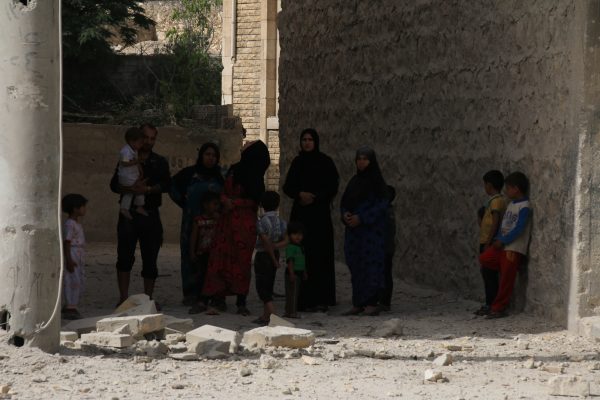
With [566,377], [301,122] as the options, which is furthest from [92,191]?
[566,377]

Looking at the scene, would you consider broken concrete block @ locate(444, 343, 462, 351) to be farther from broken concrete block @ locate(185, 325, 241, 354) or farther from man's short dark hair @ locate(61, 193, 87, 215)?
man's short dark hair @ locate(61, 193, 87, 215)

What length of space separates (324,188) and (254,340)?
7.33 ft

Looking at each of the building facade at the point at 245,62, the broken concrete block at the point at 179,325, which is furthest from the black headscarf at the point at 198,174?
the building facade at the point at 245,62

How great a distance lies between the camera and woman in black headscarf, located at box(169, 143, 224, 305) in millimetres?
9375

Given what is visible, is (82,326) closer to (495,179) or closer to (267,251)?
(267,251)

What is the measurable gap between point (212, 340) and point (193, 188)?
7.66ft

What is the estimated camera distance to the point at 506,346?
7.85 m

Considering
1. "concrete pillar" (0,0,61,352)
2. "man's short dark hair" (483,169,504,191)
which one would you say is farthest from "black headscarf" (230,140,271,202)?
"concrete pillar" (0,0,61,352)

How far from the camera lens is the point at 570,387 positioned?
6215 mm

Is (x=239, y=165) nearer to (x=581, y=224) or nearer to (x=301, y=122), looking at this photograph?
(x=581, y=224)

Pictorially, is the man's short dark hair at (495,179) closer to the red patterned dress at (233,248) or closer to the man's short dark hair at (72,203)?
the red patterned dress at (233,248)

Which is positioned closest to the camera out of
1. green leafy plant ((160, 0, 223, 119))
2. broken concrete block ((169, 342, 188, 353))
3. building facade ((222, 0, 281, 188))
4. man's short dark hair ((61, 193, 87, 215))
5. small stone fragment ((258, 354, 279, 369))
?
small stone fragment ((258, 354, 279, 369))

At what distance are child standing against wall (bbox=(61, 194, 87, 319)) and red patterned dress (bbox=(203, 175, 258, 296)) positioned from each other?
0.97m

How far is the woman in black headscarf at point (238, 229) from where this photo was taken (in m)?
9.17
